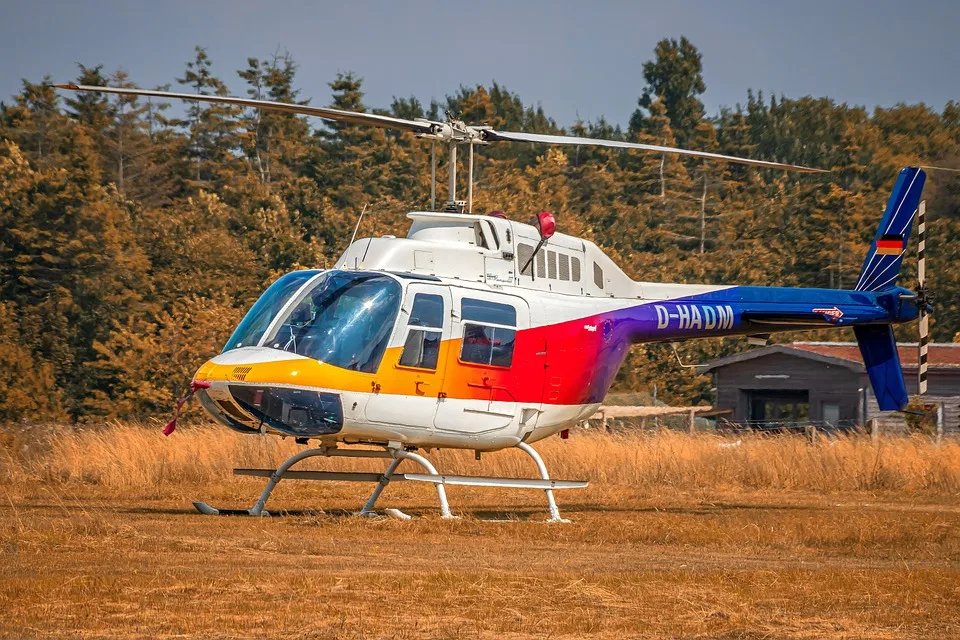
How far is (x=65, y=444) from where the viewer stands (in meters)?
21.9

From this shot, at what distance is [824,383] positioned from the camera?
3753cm

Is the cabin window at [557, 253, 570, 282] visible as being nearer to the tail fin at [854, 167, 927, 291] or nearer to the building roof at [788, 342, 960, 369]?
the tail fin at [854, 167, 927, 291]

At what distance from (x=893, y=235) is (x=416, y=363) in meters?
7.96

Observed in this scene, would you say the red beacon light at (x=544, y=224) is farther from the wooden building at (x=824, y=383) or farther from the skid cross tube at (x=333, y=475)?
the wooden building at (x=824, y=383)

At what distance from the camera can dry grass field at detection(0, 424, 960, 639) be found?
854 cm

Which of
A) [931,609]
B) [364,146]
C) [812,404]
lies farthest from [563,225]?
[931,609]

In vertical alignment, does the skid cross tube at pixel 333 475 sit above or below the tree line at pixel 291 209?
below

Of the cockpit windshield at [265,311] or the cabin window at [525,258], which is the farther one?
the cabin window at [525,258]

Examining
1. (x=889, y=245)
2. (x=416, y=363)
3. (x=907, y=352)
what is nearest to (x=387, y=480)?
(x=416, y=363)

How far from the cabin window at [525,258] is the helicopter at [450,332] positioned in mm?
20

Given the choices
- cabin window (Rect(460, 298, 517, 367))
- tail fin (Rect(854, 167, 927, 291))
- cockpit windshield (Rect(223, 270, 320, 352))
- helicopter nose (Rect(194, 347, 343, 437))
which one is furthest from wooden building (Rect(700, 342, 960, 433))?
helicopter nose (Rect(194, 347, 343, 437))

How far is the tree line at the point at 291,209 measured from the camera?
139 feet

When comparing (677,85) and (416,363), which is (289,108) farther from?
(677,85)

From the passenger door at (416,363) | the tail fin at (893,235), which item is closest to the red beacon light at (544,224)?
the passenger door at (416,363)
